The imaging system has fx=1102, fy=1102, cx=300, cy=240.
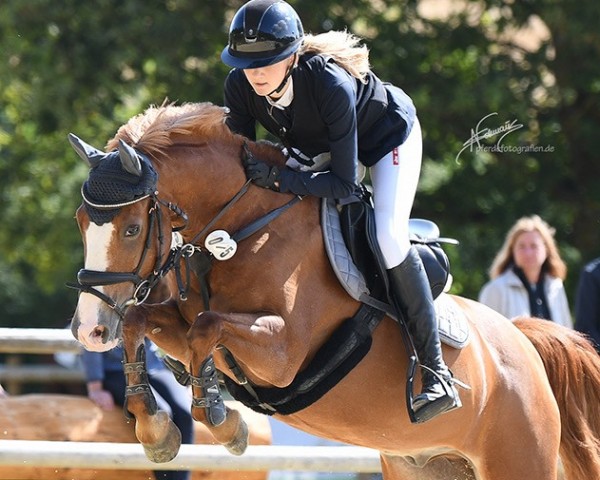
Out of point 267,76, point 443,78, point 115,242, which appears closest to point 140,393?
point 115,242

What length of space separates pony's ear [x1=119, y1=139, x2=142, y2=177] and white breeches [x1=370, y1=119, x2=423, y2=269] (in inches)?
47.8

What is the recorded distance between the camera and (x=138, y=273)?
4.51 metres

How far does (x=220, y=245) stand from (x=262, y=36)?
91 centimetres

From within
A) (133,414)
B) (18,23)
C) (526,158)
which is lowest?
(526,158)

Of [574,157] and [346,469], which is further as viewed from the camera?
[574,157]

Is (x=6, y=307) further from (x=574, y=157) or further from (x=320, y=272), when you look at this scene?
(x=320, y=272)

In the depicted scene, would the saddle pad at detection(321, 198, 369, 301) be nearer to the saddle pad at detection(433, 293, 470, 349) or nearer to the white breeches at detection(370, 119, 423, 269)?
the white breeches at detection(370, 119, 423, 269)

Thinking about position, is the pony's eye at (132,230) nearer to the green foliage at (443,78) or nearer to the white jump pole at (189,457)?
the white jump pole at (189,457)

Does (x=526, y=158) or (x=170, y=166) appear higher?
(x=170, y=166)

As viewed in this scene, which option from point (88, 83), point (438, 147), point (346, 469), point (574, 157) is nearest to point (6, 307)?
point (88, 83)

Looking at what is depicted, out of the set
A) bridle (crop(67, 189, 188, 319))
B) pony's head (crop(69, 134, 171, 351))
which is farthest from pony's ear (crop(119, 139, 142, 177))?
bridle (crop(67, 189, 188, 319))

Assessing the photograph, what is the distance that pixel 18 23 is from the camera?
1239 centimetres

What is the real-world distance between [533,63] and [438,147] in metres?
1.41

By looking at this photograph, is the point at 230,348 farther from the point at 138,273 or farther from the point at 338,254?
the point at 338,254
